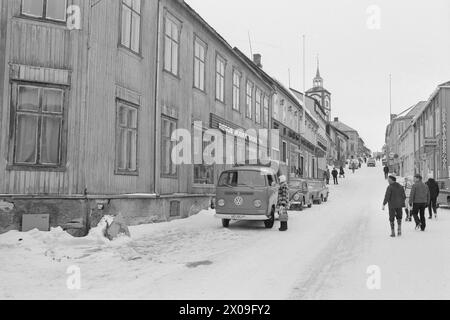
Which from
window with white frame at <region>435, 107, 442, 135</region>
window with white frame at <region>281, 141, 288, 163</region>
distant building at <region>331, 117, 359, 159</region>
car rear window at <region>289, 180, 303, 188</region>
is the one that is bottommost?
car rear window at <region>289, 180, 303, 188</region>

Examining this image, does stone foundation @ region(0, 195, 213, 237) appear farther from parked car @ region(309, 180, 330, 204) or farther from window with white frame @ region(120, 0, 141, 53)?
parked car @ region(309, 180, 330, 204)

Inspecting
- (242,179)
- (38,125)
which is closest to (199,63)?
(242,179)

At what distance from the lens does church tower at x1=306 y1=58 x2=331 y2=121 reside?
130m

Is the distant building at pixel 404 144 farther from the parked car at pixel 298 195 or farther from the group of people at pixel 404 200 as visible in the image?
the group of people at pixel 404 200

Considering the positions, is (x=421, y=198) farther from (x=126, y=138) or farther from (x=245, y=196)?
(x=126, y=138)

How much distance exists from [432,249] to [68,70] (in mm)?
10298

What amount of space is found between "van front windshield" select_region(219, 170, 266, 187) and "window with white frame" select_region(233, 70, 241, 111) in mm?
9449

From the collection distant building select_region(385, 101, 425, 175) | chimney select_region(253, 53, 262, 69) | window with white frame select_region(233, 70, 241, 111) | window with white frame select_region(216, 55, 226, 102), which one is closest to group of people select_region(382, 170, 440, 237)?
window with white frame select_region(216, 55, 226, 102)

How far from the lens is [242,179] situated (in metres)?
15.0

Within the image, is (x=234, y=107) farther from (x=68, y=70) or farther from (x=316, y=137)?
(x=316, y=137)

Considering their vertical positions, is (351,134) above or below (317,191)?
above

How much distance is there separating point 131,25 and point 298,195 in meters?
12.6

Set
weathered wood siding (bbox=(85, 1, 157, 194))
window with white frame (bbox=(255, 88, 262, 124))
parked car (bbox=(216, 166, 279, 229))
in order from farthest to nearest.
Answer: window with white frame (bbox=(255, 88, 262, 124)) < parked car (bbox=(216, 166, 279, 229)) < weathered wood siding (bbox=(85, 1, 157, 194))
